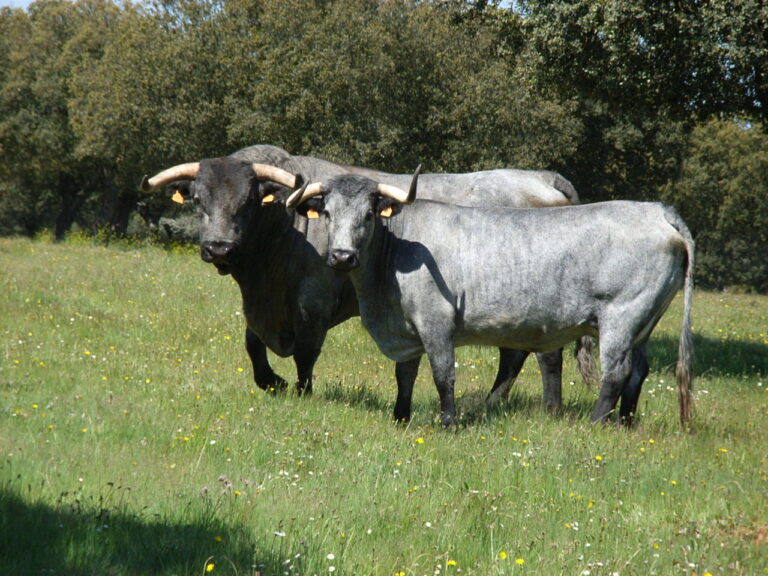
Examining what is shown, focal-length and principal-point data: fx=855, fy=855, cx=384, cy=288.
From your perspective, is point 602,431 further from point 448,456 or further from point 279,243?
point 279,243

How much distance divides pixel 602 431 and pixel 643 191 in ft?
115

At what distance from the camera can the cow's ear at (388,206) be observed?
8281 millimetres

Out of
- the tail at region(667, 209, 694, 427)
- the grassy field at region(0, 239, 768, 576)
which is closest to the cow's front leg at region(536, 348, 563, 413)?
the grassy field at region(0, 239, 768, 576)

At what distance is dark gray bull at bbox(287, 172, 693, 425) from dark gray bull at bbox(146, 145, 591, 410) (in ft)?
2.37

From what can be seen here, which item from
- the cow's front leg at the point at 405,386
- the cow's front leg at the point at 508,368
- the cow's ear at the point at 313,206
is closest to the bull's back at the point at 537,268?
the cow's front leg at the point at 405,386

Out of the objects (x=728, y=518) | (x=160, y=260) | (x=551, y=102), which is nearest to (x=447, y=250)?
(x=728, y=518)

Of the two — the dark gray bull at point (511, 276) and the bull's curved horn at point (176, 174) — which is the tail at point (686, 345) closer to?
the dark gray bull at point (511, 276)

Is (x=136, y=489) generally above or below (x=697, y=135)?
below

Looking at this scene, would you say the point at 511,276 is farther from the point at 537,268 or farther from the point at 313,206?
the point at 313,206

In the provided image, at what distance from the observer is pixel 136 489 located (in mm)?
5695

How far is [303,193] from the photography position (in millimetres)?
8445

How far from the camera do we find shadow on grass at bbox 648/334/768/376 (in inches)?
545

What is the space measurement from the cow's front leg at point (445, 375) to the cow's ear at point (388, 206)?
1401mm

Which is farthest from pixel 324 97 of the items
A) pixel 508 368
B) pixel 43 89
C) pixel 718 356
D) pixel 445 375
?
pixel 445 375
